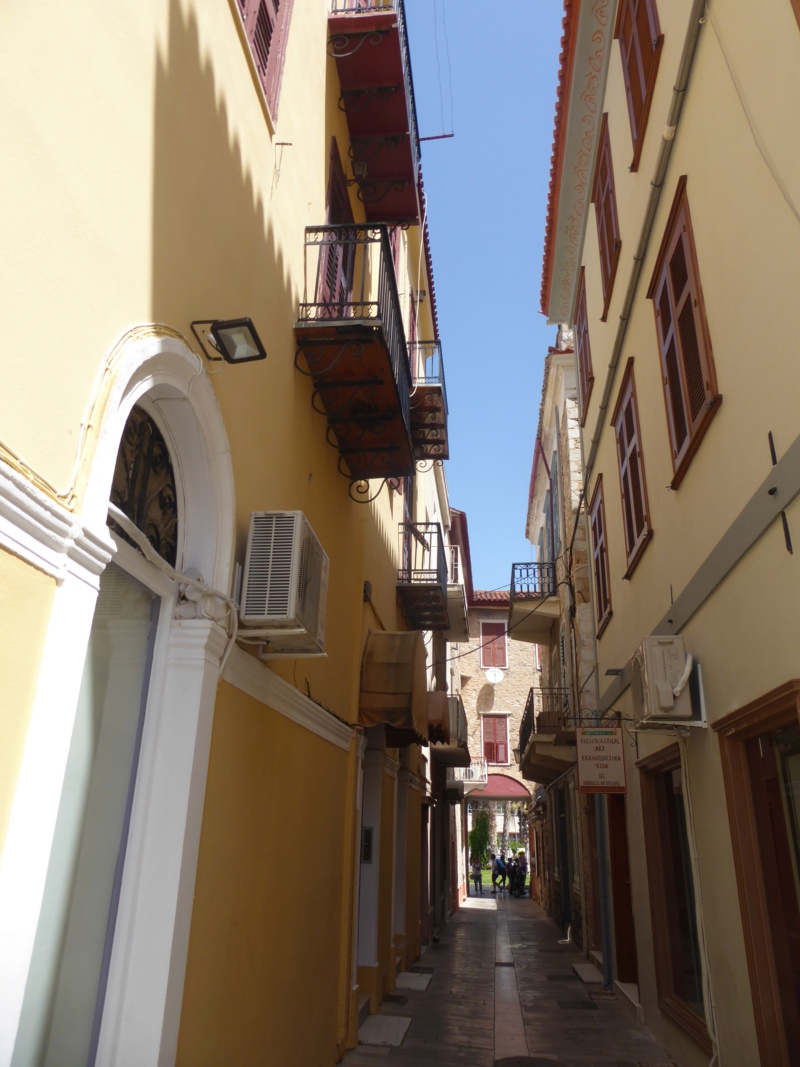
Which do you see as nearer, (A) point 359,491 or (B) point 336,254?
(B) point 336,254

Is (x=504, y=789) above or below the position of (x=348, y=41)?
below

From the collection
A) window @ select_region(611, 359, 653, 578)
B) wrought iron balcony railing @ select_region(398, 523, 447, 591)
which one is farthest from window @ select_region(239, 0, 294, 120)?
wrought iron balcony railing @ select_region(398, 523, 447, 591)

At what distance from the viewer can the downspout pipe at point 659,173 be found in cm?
562

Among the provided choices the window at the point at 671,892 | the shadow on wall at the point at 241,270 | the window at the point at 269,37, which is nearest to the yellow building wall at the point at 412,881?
the window at the point at 671,892

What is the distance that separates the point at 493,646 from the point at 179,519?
3113 centimetres

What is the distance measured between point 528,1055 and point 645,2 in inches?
387

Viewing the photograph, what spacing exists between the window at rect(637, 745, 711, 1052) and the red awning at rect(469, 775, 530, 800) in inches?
999

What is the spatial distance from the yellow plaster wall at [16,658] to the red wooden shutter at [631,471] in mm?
6071

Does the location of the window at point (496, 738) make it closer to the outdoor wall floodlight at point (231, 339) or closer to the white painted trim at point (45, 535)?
the outdoor wall floodlight at point (231, 339)

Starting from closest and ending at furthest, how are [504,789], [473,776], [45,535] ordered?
[45,535]
[473,776]
[504,789]

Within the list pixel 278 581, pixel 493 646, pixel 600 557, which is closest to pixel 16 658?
pixel 278 581

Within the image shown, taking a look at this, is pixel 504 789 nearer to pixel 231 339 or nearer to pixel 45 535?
pixel 231 339

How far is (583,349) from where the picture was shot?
12203 mm

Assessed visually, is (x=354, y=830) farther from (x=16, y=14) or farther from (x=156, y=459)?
(x=16, y=14)
